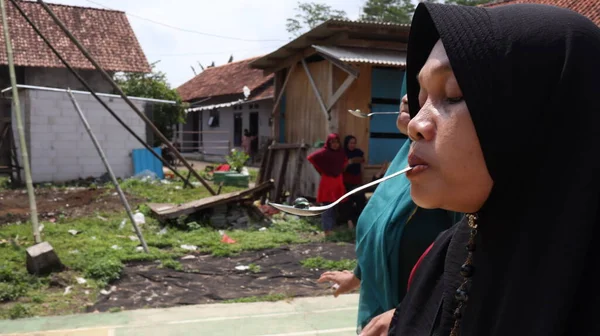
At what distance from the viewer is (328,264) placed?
605cm

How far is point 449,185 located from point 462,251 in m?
0.27

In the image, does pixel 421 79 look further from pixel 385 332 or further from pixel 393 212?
pixel 393 212

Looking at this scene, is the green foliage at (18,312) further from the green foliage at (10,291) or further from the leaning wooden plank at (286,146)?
the leaning wooden plank at (286,146)

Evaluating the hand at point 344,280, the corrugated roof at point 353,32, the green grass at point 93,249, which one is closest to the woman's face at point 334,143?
the green grass at point 93,249

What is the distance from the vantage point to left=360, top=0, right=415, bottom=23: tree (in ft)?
93.4

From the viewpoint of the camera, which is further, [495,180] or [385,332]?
[385,332]

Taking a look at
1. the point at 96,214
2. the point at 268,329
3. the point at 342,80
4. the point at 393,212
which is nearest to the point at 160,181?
the point at 96,214

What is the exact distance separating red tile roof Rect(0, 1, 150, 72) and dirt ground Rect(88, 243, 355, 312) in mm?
13270

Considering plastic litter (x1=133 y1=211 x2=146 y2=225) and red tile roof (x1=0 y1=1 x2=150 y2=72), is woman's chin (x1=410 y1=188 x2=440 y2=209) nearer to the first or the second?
plastic litter (x1=133 y1=211 x2=146 y2=225)

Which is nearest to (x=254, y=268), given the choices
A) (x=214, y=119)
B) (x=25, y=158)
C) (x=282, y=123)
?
(x=25, y=158)

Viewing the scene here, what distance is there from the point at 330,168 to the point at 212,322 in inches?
157

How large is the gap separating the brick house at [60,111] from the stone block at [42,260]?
704cm

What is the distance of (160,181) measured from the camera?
13305mm

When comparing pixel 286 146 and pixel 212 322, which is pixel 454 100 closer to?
pixel 212 322
